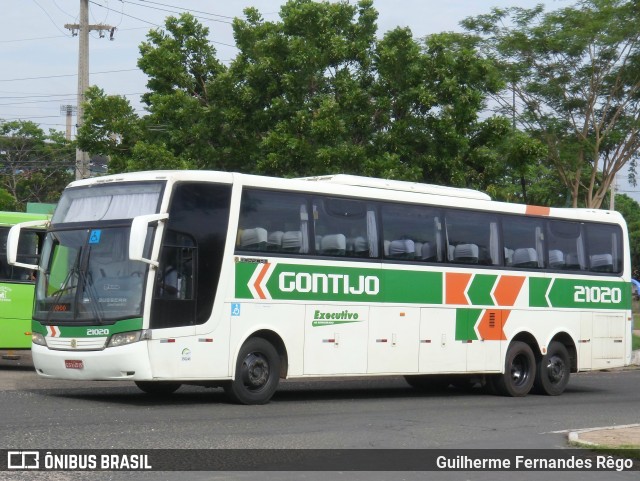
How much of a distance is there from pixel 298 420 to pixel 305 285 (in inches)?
117

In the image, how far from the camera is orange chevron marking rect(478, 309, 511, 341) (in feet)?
64.3

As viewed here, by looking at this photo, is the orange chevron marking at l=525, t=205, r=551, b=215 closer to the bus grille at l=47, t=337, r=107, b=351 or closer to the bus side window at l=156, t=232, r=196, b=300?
the bus side window at l=156, t=232, r=196, b=300

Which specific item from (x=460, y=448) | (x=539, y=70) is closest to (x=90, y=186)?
(x=460, y=448)

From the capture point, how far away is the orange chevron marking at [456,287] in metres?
18.9

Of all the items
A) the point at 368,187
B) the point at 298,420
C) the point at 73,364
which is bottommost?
the point at 298,420

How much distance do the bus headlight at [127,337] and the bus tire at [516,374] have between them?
7.74m

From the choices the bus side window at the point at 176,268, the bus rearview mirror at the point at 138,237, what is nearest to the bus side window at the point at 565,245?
the bus side window at the point at 176,268

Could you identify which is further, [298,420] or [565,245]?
[565,245]

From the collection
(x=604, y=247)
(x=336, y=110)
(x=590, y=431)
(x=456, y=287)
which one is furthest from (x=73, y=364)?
(x=336, y=110)

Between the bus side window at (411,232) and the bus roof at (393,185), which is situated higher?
the bus roof at (393,185)

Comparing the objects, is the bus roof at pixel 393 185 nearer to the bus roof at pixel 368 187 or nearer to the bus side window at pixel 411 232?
the bus roof at pixel 368 187

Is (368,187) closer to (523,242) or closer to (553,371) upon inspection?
(523,242)

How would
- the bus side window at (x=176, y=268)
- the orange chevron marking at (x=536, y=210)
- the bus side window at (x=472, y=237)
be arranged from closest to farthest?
the bus side window at (x=176, y=268) → the bus side window at (x=472, y=237) → the orange chevron marking at (x=536, y=210)

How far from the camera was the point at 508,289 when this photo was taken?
19969mm
